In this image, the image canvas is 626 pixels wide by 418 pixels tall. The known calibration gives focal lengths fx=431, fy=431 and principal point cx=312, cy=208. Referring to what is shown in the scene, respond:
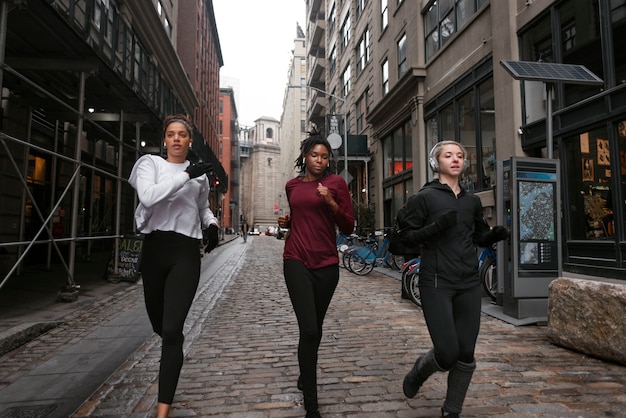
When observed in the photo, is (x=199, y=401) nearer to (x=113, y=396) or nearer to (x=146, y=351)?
(x=113, y=396)

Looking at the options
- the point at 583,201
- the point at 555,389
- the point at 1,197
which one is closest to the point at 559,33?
the point at 583,201

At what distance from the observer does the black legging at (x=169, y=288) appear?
2.63 meters

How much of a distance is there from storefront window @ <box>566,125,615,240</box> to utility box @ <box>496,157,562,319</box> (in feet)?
9.81

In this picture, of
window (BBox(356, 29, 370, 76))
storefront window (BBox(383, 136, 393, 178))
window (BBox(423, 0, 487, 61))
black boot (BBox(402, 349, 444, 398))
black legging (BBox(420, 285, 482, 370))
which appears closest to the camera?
black legging (BBox(420, 285, 482, 370))

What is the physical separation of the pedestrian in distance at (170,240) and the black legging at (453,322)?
1528mm

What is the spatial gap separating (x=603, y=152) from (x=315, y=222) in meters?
8.06

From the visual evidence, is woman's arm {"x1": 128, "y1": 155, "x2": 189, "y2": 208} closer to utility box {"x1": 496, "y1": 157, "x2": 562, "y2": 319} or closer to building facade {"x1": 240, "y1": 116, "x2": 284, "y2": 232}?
utility box {"x1": 496, "y1": 157, "x2": 562, "y2": 319}

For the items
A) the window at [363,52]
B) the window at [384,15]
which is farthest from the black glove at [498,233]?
the window at [363,52]

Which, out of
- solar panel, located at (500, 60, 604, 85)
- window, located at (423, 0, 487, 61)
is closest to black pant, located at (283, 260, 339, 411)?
solar panel, located at (500, 60, 604, 85)

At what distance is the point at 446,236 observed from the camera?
2.77m

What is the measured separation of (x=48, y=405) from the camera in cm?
331

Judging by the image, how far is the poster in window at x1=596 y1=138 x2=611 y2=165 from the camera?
8.41m

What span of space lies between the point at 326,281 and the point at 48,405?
7.83 ft

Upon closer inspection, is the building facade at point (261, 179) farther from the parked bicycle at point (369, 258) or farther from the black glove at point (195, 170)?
the black glove at point (195, 170)
